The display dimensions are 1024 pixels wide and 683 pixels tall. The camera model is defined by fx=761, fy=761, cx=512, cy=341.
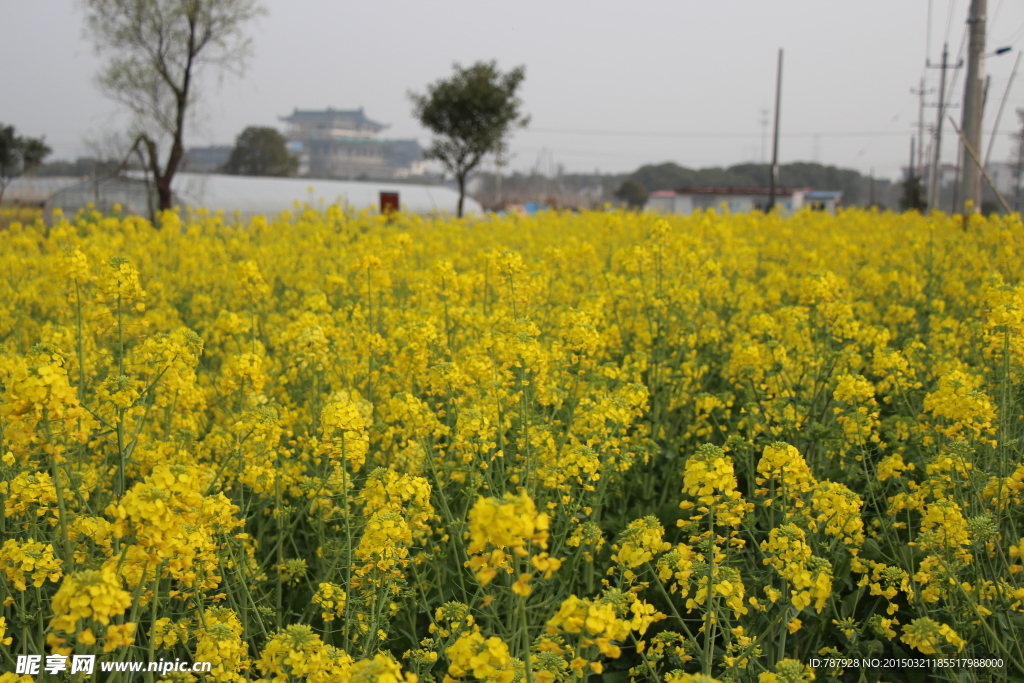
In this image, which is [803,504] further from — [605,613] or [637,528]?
[605,613]

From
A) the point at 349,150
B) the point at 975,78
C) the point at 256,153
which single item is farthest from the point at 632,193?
the point at 349,150

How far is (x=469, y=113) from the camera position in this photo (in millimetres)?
21984

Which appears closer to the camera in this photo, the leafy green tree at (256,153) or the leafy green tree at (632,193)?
the leafy green tree at (256,153)


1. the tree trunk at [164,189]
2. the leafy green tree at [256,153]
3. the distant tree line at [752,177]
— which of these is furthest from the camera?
the distant tree line at [752,177]

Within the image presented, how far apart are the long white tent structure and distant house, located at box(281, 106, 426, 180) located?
47423mm

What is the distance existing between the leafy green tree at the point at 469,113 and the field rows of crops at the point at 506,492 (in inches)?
691

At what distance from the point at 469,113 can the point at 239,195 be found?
747 centimetres

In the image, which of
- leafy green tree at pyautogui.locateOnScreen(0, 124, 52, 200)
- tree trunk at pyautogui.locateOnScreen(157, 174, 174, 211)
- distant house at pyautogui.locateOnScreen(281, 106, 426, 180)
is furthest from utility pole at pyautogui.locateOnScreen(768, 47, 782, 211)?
distant house at pyautogui.locateOnScreen(281, 106, 426, 180)

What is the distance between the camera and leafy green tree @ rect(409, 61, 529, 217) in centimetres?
2183

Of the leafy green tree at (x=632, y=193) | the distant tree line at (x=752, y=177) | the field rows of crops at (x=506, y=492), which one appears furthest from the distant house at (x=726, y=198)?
the field rows of crops at (x=506, y=492)

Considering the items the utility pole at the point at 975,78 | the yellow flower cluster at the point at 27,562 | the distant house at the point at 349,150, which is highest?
the distant house at the point at 349,150

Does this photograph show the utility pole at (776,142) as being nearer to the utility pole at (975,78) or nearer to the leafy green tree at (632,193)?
the utility pole at (975,78)

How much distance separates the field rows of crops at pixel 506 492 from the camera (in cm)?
194

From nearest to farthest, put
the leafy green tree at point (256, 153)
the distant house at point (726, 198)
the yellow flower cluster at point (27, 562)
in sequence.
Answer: the yellow flower cluster at point (27, 562) < the distant house at point (726, 198) < the leafy green tree at point (256, 153)
